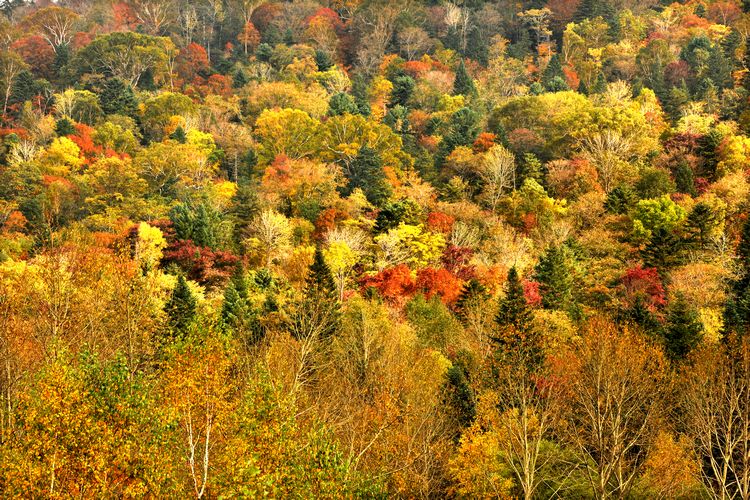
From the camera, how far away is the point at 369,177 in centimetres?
5812

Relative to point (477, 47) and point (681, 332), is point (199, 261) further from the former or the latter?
point (477, 47)

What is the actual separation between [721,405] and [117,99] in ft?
224

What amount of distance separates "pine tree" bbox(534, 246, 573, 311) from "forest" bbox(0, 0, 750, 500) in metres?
0.15

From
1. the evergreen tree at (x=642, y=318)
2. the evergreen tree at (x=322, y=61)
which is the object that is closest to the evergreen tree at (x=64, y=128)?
the evergreen tree at (x=322, y=61)

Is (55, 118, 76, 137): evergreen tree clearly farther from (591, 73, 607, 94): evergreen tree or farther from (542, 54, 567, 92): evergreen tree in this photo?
(591, 73, 607, 94): evergreen tree

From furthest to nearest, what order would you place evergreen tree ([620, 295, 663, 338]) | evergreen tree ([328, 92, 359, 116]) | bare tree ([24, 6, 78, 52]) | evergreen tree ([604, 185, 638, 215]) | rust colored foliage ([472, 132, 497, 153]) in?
bare tree ([24, 6, 78, 52]) → evergreen tree ([328, 92, 359, 116]) → rust colored foliage ([472, 132, 497, 153]) → evergreen tree ([604, 185, 638, 215]) → evergreen tree ([620, 295, 663, 338])

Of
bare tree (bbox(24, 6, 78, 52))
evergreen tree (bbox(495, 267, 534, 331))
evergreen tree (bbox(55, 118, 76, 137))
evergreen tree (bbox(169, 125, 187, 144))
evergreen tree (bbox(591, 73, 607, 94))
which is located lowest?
evergreen tree (bbox(591, 73, 607, 94))

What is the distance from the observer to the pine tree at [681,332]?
34.7 m

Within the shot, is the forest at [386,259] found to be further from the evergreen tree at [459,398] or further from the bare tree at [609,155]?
the bare tree at [609,155]

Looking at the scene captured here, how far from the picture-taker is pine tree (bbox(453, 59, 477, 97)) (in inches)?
3191

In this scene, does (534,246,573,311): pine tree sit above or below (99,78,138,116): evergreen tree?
below

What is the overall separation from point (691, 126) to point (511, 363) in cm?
3743

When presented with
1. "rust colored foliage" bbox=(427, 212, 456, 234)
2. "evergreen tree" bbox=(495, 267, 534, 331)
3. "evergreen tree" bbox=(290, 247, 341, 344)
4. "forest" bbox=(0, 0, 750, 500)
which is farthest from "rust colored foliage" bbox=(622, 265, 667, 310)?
"evergreen tree" bbox=(290, 247, 341, 344)

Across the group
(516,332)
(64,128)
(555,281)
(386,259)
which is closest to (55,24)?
(64,128)
